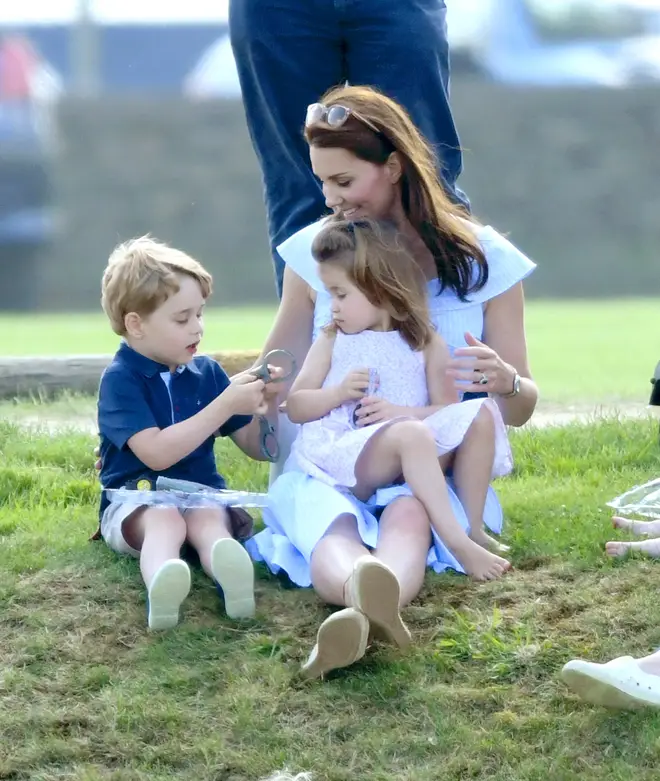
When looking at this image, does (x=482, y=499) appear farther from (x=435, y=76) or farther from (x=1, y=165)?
(x=1, y=165)

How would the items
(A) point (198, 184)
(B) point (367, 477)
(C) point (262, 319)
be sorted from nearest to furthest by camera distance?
(B) point (367, 477) → (C) point (262, 319) → (A) point (198, 184)

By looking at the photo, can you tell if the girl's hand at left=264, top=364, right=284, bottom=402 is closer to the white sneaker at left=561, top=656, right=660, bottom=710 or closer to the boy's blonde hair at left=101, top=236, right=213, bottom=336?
the boy's blonde hair at left=101, top=236, right=213, bottom=336

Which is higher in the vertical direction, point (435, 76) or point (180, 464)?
point (435, 76)

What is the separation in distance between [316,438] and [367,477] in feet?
0.54

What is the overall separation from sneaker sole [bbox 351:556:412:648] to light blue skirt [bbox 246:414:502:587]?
0.39 meters

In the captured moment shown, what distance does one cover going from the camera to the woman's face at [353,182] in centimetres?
311

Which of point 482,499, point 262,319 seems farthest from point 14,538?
point 262,319

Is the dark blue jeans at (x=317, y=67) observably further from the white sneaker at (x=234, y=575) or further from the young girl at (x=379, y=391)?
the white sneaker at (x=234, y=575)

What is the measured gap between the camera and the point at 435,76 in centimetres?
347

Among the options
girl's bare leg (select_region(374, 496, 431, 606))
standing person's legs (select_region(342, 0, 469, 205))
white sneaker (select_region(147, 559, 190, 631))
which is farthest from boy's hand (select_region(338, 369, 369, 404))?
standing person's legs (select_region(342, 0, 469, 205))

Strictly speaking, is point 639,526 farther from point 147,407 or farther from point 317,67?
point 317,67

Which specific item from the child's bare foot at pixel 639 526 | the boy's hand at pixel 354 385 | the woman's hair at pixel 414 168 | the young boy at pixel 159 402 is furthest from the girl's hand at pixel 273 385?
the child's bare foot at pixel 639 526

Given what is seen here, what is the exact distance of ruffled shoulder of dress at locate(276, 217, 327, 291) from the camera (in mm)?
3307

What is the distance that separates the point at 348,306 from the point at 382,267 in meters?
0.12
